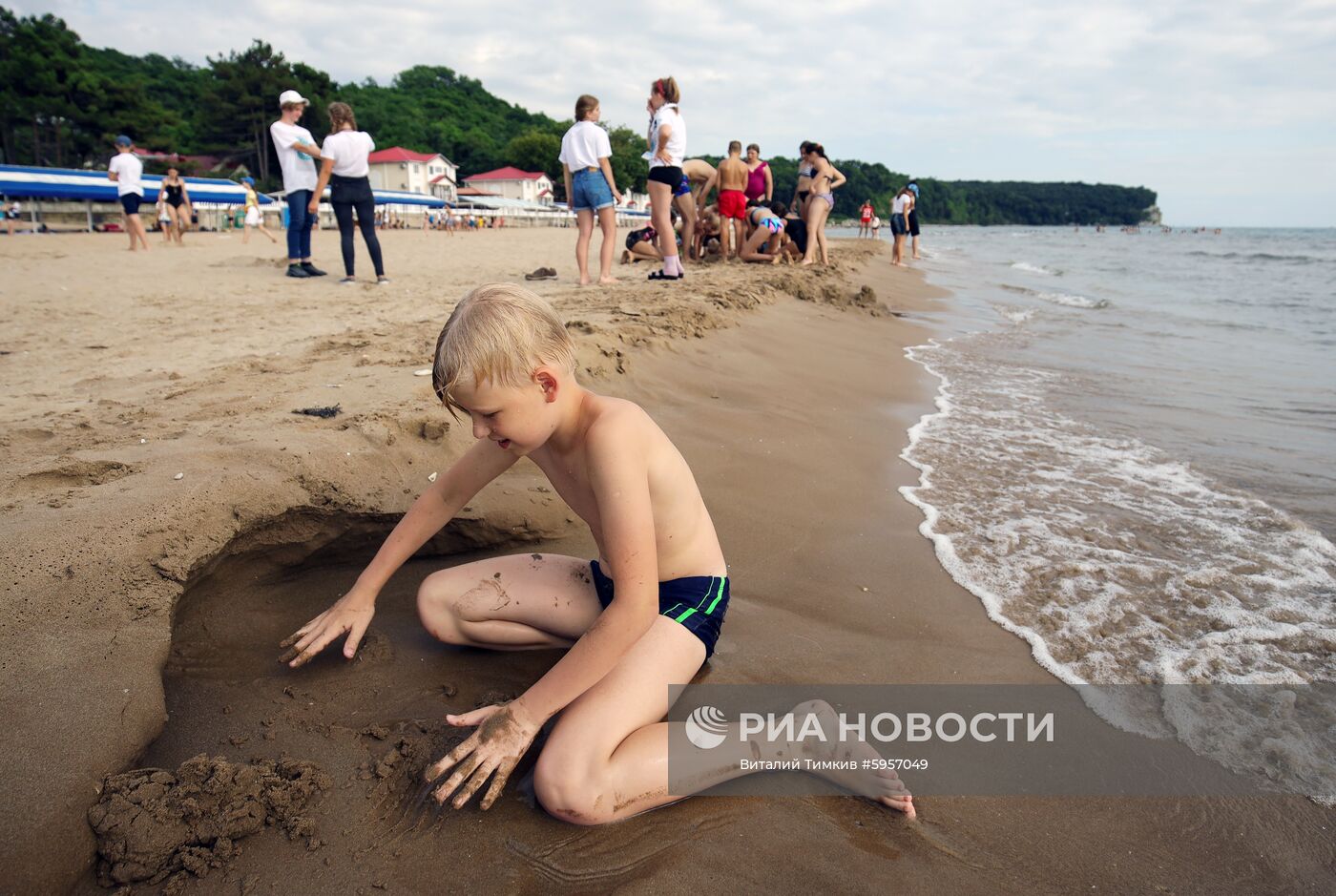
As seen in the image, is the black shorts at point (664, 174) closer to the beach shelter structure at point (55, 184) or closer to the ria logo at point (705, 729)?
the ria logo at point (705, 729)

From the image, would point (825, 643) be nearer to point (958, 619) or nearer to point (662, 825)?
point (958, 619)

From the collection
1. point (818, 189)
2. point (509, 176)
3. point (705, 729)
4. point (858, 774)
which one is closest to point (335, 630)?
point (705, 729)

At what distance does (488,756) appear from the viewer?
1.45 m

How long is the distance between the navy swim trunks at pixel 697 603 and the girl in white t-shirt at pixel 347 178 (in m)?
5.84

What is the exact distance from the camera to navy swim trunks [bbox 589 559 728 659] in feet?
5.89

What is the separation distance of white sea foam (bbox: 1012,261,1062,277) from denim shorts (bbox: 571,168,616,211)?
14.4 metres

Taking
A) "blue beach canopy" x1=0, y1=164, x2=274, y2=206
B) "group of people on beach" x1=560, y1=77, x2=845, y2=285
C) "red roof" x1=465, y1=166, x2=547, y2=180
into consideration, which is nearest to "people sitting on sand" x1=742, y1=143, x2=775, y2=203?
"group of people on beach" x1=560, y1=77, x2=845, y2=285

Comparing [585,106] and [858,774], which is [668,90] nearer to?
[585,106]

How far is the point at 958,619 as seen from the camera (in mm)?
2223

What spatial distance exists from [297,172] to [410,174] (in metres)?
56.5

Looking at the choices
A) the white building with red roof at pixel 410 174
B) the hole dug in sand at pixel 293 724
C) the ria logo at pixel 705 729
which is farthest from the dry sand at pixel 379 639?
the white building with red roof at pixel 410 174

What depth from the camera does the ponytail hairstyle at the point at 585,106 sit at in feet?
20.6

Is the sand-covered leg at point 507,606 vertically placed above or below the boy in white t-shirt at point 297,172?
below

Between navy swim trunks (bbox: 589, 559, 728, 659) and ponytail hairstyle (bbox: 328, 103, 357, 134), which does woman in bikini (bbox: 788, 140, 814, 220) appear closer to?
ponytail hairstyle (bbox: 328, 103, 357, 134)
